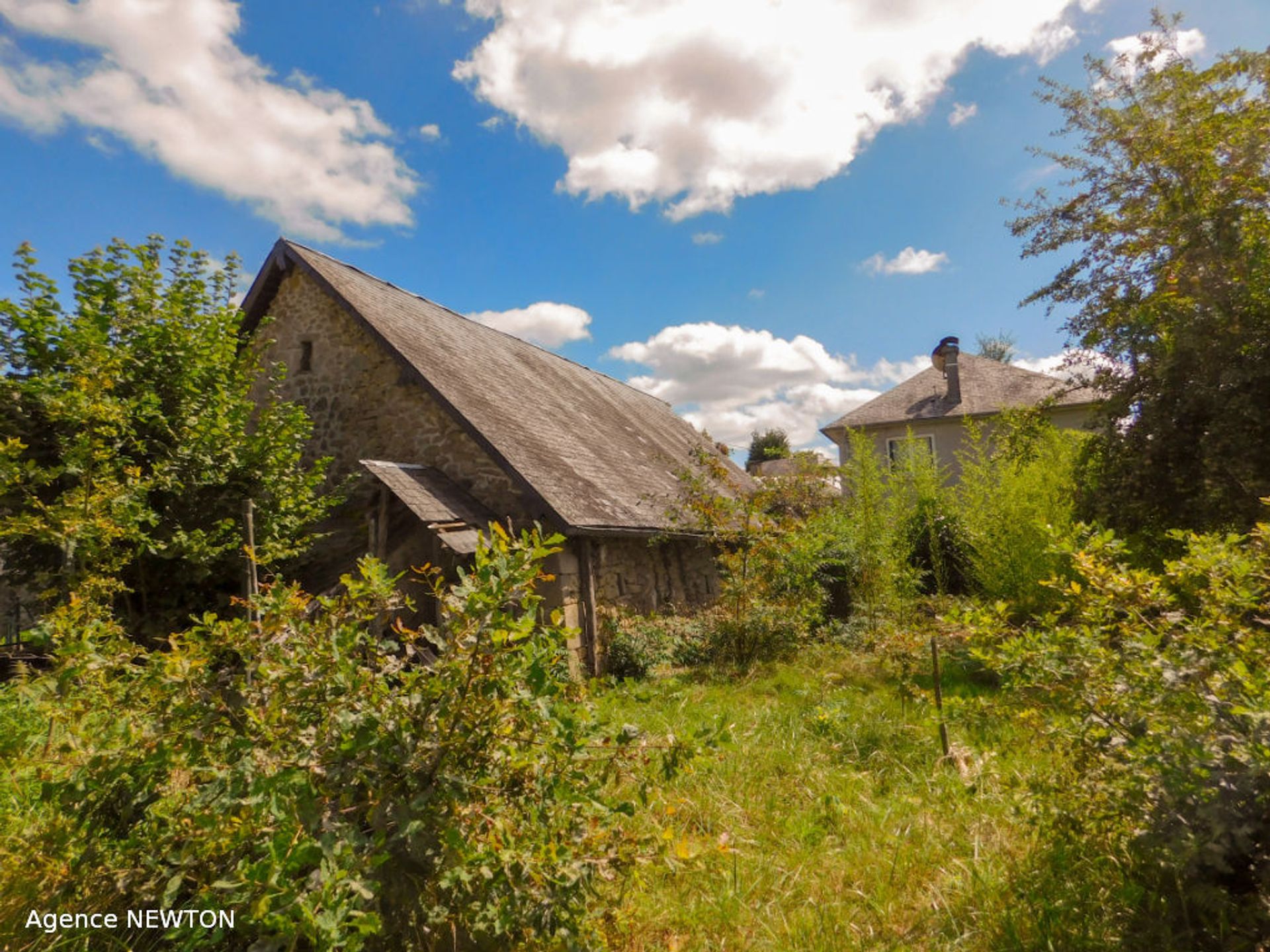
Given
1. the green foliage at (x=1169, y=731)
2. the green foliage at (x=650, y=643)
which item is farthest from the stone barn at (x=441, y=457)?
the green foliage at (x=1169, y=731)

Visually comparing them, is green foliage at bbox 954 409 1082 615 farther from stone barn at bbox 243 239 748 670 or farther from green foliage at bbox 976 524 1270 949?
green foliage at bbox 976 524 1270 949

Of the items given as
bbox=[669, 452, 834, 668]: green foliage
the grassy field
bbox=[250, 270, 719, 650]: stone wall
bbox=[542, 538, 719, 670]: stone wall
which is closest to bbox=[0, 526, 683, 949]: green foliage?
the grassy field

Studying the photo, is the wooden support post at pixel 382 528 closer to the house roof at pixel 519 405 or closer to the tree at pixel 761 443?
the house roof at pixel 519 405

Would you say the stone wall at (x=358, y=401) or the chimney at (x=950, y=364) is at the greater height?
the chimney at (x=950, y=364)

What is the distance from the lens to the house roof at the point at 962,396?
22656mm

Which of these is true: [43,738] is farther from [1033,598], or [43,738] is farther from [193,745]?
[1033,598]

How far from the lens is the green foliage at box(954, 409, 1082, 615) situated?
388 inches

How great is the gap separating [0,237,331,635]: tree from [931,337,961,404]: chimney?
73.1ft

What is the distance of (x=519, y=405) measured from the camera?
35.1 ft


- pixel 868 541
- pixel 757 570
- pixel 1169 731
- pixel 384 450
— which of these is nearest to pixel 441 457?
pixel 384 450

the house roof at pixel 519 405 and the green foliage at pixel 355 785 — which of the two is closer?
the green foliage at pixel 355 785

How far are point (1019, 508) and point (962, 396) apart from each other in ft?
50.0

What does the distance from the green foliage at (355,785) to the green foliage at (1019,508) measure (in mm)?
8424

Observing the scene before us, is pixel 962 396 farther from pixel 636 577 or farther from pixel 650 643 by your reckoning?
pixel 650 643
